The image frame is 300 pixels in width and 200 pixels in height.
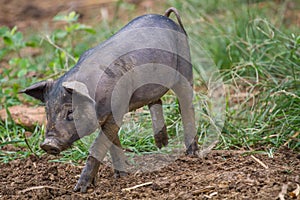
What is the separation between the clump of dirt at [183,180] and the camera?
11.7ft

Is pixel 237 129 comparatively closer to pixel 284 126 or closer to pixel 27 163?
pixel 284 126

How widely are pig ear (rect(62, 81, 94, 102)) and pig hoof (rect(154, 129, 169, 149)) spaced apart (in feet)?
4.05

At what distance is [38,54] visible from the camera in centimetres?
802

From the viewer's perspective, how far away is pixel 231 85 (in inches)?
226

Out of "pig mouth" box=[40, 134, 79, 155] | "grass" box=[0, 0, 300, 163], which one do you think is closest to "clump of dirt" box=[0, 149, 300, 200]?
"grass" box=[0, 0, 300, 163]

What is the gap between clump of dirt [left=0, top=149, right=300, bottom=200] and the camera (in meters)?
3.57

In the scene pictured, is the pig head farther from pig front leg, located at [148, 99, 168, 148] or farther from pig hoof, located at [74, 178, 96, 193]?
pig front leg, located at [148, 99, 168, 148]

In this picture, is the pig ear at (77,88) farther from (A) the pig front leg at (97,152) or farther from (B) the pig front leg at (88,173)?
(B) the pig front leg at (88,173)

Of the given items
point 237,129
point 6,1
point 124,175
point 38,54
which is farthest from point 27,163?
point 6,1

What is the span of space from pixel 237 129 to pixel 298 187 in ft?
4.69

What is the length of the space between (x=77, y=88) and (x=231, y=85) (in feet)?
8.37

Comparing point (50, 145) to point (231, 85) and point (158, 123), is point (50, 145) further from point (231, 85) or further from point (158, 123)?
point (231, 85)

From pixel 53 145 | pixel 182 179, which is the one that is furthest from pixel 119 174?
pixel 53 145

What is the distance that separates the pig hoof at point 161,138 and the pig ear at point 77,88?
4.05 ft
